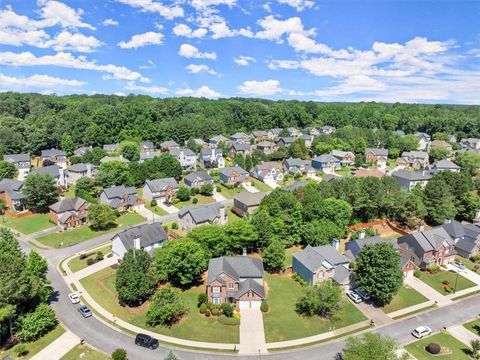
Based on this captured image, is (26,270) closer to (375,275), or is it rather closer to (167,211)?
(167,211)

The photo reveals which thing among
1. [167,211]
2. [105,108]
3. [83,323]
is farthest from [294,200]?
[105,108]

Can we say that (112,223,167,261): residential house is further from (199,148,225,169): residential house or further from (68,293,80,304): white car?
(199,148,225,169): residential house

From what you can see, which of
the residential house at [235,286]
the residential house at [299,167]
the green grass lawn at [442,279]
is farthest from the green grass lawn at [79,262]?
the residential house at [299,167]

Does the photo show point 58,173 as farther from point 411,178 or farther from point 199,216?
point 411,178

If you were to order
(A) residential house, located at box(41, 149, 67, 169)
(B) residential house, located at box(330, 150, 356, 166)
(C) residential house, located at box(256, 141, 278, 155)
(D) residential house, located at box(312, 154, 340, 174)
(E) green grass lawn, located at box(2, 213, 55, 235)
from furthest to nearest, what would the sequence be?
(C) residential house, located at box(256, 141, 278, 155), (B) residential house, located at box(330, 150, 356, 166), (D) residential house, located at box(312, 154, 340, 174), (A) residential house, located at box(41, 149, 67, 169), (E) green grass lawn, located at box(2, 213, 55, 235)

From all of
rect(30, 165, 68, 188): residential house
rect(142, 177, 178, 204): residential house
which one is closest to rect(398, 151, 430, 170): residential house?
rect(142, 177, 178, 204): residential house

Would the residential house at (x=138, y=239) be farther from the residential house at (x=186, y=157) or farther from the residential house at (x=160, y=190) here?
the residential house at (x=186, y=157)
